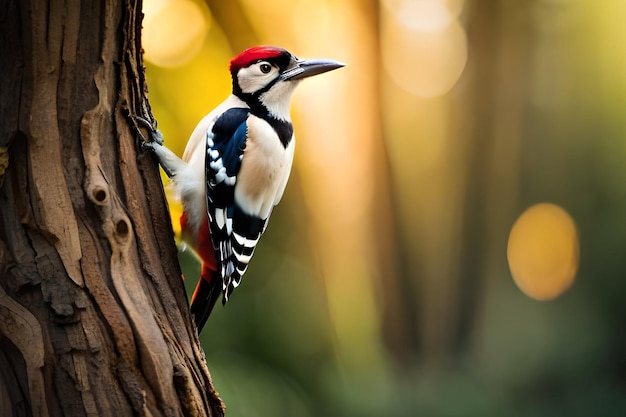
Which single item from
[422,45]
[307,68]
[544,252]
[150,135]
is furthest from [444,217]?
[150,135]

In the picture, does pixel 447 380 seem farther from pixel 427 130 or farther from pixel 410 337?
pixel 427 130

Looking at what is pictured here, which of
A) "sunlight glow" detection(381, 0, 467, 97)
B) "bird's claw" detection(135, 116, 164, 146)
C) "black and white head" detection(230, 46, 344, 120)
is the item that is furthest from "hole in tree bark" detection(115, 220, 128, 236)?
"sunlight glow" detection(381, 0, 467, 97)

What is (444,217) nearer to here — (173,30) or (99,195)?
(173,30)

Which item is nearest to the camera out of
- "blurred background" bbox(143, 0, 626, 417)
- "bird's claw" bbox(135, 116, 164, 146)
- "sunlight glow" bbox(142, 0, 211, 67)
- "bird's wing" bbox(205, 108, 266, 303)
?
"bird's claw" bbox(135, 116, 164, 146)

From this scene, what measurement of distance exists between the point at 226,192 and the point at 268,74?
32 cm

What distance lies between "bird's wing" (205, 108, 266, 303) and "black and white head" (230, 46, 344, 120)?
0.45 feet

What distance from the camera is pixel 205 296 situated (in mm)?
1753

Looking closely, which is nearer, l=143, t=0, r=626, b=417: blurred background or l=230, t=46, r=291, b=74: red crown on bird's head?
l=230, t=46, r=291, b=74: red crown on bird's head

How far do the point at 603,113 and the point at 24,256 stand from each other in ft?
11.7

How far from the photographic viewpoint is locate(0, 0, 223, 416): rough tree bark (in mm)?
1241

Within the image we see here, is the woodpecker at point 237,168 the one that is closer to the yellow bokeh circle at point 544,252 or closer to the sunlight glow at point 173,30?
the sunlight glow at point 173,30

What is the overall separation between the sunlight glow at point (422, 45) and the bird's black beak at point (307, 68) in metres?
2.33

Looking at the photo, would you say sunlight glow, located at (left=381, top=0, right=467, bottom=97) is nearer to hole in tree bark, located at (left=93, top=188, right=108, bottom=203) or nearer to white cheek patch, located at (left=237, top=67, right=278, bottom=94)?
white cheek patch, located at (left=237, top=67, right=278, bottom=94)

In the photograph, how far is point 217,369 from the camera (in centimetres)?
361
